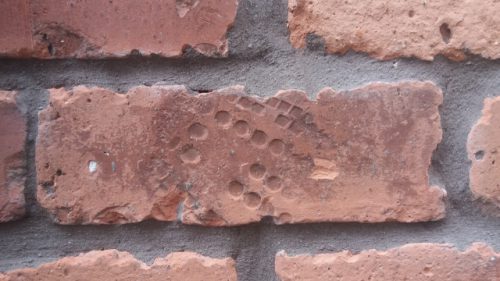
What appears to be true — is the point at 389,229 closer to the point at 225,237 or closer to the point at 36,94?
the point at 225,237

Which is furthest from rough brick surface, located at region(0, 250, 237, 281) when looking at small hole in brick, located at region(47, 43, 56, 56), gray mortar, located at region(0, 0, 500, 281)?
small hole in brick, located at region(47, 43, 56, 56)

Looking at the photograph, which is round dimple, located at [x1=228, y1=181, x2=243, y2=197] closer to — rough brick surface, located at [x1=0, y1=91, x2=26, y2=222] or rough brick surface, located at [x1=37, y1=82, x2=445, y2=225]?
rough brick surface, located at [x1=37, y1=82, x2=445, y2=225]

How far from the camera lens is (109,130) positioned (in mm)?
385

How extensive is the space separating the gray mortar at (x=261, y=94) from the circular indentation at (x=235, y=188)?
0.03 metres

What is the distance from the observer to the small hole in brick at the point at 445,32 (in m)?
0.39

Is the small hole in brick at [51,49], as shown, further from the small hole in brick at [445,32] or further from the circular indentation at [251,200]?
the small hole in brick at [445,32]

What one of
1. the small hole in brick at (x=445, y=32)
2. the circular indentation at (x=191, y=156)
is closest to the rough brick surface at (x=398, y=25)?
the small hole in brick at (x=445, y=32)

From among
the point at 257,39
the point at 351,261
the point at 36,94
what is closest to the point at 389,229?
the point at 351,261

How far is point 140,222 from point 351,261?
0.15m

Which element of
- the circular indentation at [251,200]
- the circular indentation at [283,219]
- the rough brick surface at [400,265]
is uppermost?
the circular indentation at [251,200]

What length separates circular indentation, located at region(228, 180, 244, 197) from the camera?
39 cm

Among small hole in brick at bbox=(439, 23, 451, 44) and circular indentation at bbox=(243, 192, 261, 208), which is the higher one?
small hole in brick at bbox=(439, 23, 451, 44)

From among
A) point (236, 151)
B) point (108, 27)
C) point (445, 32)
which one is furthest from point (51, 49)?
point (445, 32)

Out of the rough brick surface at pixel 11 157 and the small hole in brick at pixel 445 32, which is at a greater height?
the small hole in brick at pixel 445 32
